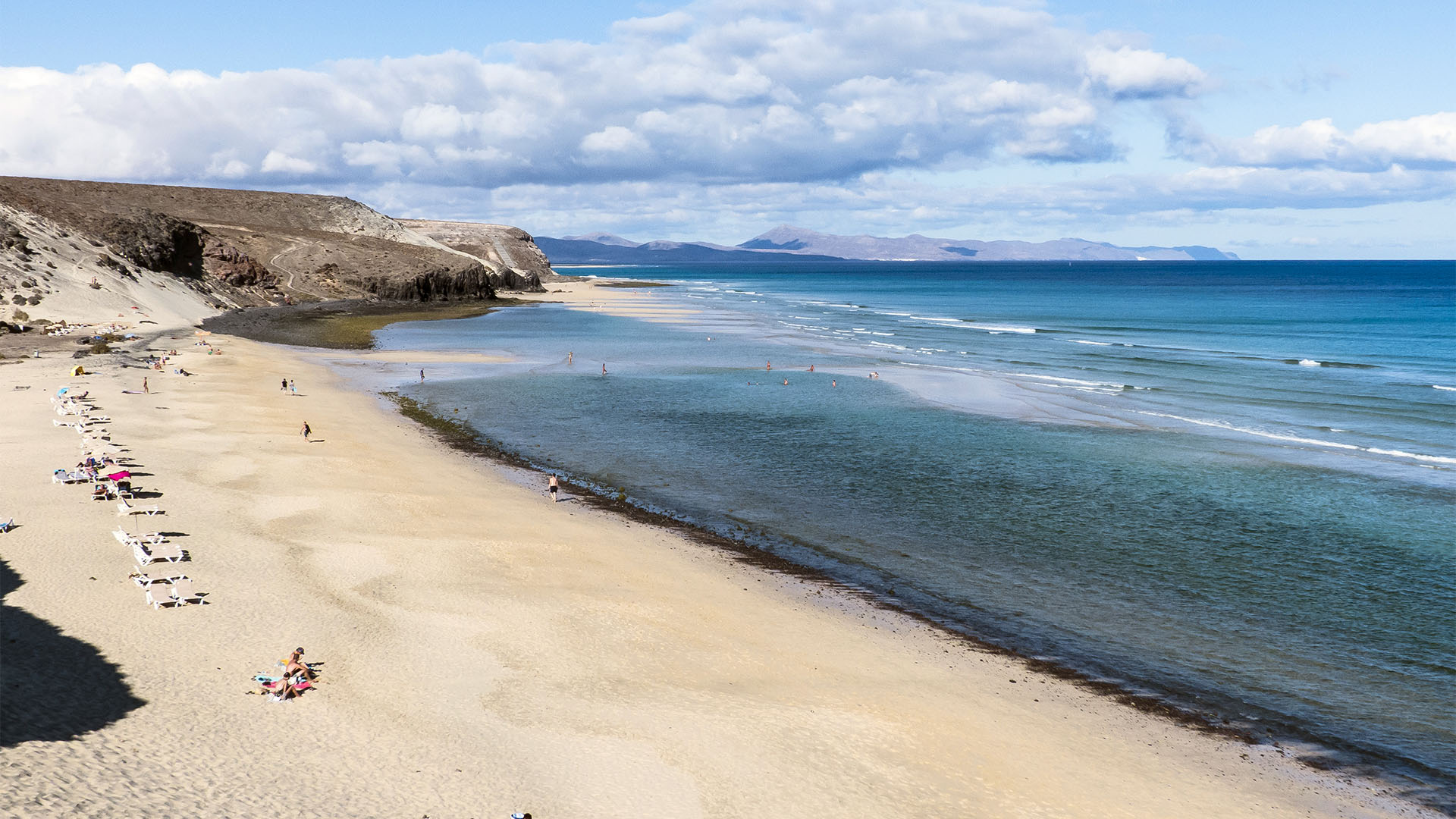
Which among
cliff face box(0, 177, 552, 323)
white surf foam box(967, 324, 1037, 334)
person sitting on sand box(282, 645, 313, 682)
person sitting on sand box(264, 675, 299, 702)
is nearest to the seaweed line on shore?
person sitting on sand box(282, 645, 313, 682)

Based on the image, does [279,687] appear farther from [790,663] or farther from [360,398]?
[360,398]

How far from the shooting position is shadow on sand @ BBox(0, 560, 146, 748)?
11.3 m

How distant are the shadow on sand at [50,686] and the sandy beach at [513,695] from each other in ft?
0.16

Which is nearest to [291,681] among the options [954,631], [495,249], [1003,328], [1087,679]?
[954,631]

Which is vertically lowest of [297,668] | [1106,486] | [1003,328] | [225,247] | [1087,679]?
[1087,679]

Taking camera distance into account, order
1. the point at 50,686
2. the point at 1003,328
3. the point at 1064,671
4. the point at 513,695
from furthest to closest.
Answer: the point at 1003,328
the point at 1064,671
the point at 513,695
the point at 50,686

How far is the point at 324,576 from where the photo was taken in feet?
60.0

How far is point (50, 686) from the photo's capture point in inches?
489

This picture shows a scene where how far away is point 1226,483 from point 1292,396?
23455 millimetres

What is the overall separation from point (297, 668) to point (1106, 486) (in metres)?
24.5

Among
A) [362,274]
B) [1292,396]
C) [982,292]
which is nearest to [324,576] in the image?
[1292,396]

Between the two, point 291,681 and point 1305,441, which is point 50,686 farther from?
point 1305,441

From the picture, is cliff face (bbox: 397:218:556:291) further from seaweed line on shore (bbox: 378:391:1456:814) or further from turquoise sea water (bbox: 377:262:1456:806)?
seaweed line on shore (bbox: 378:391:1456:814)

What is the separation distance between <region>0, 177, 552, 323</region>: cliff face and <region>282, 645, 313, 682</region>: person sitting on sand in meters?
63.2
